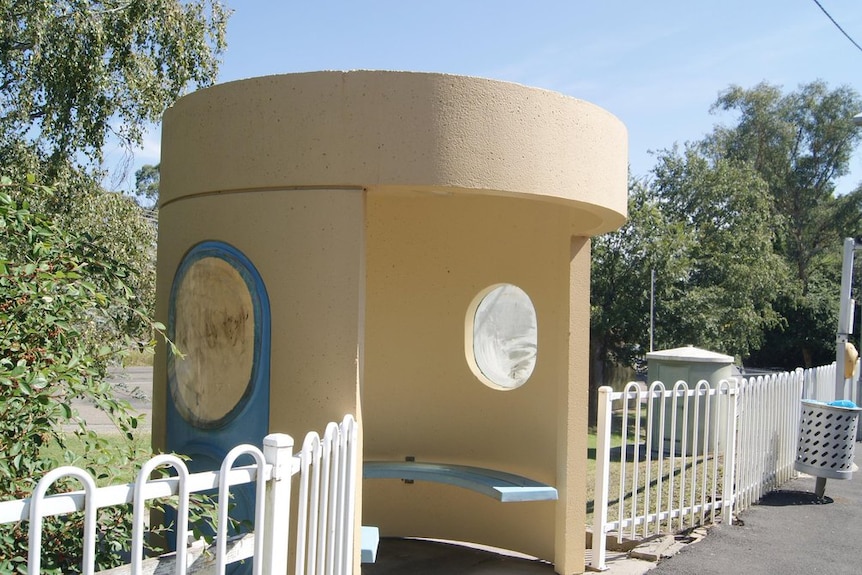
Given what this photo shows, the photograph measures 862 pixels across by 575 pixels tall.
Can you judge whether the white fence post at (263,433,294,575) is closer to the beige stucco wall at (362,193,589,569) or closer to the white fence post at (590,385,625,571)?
the white fence post at (590,385,625,571)

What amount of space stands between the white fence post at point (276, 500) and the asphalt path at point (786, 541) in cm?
379

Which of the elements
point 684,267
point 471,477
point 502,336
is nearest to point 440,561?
point 471,477

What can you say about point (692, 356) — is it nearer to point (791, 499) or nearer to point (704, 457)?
point (791, 499)

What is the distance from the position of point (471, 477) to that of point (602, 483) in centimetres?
101

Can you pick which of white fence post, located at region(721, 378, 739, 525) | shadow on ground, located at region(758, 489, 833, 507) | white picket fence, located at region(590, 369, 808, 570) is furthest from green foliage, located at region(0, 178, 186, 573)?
shadow on ground, located at region(758, 489, 833, 507)

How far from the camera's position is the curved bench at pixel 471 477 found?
5.83 meters

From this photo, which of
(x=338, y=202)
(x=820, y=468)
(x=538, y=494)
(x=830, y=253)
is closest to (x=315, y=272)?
(x=338, y=202)

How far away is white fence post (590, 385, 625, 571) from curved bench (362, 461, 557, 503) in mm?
414

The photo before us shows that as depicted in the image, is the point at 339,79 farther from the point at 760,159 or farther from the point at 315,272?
the point at 760,159

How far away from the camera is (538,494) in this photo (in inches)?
230

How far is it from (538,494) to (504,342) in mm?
2073

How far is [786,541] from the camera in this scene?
22.9ft

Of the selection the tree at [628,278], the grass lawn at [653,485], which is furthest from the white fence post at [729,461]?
the tree at [628,278]

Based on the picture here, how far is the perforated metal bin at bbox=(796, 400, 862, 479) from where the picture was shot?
8.45 m
